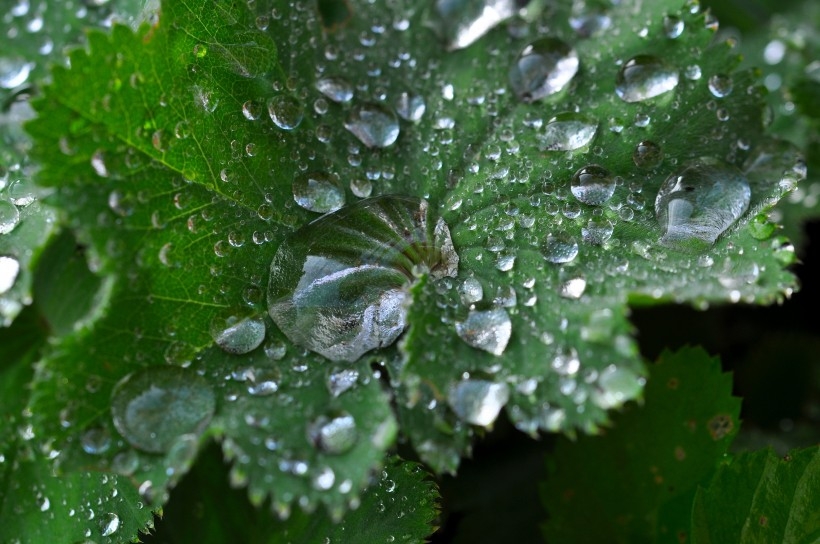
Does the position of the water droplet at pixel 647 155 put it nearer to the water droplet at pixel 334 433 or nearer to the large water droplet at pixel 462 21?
the large water droplet at pixel 462 21

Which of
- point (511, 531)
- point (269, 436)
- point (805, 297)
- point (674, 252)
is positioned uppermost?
point (269, 436)

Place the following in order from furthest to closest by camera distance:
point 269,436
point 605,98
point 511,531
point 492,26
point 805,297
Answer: point 805,297 < point 511,531 < point 492,26 < point 605,98 < point 269,436

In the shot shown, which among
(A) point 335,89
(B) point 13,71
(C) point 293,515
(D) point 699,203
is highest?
(B) point 13,71

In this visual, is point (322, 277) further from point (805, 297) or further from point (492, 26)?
point (805, 297)

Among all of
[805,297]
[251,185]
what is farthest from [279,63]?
[805,297]

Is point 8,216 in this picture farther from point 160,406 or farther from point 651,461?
point 651,461

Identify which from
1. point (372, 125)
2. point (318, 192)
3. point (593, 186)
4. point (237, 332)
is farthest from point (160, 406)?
point (593, 186)
